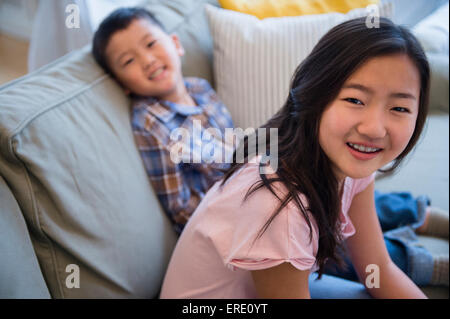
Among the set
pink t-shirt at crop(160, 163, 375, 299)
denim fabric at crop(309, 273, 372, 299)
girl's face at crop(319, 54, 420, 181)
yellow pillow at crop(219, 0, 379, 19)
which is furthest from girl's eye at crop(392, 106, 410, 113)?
yellow pillow at crop(219, 0, 379, 19)

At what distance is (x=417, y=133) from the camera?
2.44ft

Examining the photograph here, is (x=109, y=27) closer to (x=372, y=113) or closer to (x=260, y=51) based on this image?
(x=260, y=51)

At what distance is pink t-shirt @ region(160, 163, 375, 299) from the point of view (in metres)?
0.66

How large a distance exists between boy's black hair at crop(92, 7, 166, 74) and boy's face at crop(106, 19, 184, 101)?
0.04 ft

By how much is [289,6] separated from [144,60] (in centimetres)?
44

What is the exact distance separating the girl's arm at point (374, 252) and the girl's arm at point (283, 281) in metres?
0.25

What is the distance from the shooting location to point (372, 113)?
2.08 feet

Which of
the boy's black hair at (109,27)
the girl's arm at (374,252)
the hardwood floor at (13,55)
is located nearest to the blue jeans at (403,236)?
the girl's arm at (374,252)

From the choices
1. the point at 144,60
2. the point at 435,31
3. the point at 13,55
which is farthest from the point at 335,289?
the point at 13,55

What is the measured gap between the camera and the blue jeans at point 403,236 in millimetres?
958
